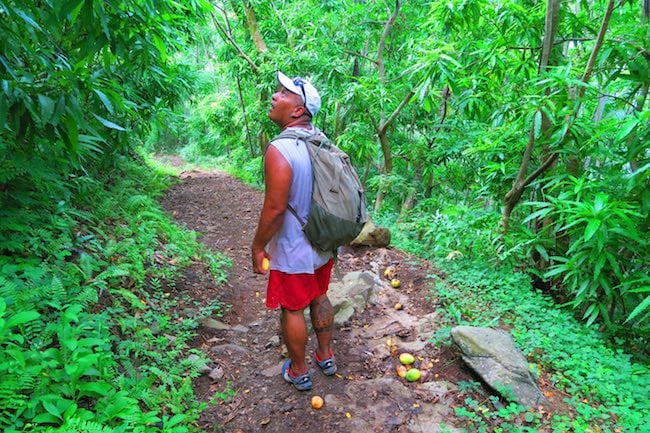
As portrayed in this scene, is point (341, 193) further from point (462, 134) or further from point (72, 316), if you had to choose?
point (462, 134)

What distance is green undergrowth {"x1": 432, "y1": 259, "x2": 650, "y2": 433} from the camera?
2527mm

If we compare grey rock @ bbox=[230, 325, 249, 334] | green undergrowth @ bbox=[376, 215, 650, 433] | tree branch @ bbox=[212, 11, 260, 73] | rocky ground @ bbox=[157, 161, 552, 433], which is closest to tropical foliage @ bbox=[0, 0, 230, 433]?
rocky ground @ bbox=[157, 161, 552, 433]

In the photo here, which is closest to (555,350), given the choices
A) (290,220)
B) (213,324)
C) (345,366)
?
(345,366)

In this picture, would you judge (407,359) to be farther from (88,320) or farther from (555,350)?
(88,320)

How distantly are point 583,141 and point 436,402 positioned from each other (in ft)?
9.61

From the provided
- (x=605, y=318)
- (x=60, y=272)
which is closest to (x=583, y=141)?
(x=605, y=318)

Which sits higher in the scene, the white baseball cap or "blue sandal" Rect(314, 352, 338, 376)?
the white baseball cap

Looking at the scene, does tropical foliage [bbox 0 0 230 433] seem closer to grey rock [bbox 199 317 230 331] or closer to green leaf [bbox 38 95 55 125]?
green leaf [bbox 38 95 55 125]

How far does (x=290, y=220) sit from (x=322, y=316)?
851mm

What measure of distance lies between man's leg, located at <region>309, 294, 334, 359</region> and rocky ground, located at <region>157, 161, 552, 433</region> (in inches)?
8.4

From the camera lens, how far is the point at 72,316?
221 centimetres

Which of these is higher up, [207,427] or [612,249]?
[612,249]

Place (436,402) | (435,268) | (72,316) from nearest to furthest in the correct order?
(72,316) < (436,402) < (435,268)

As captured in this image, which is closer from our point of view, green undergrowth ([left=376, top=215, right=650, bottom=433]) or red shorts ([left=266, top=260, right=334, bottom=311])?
green undergrowth ([left=376, top=215, right=650, bottom=433])
